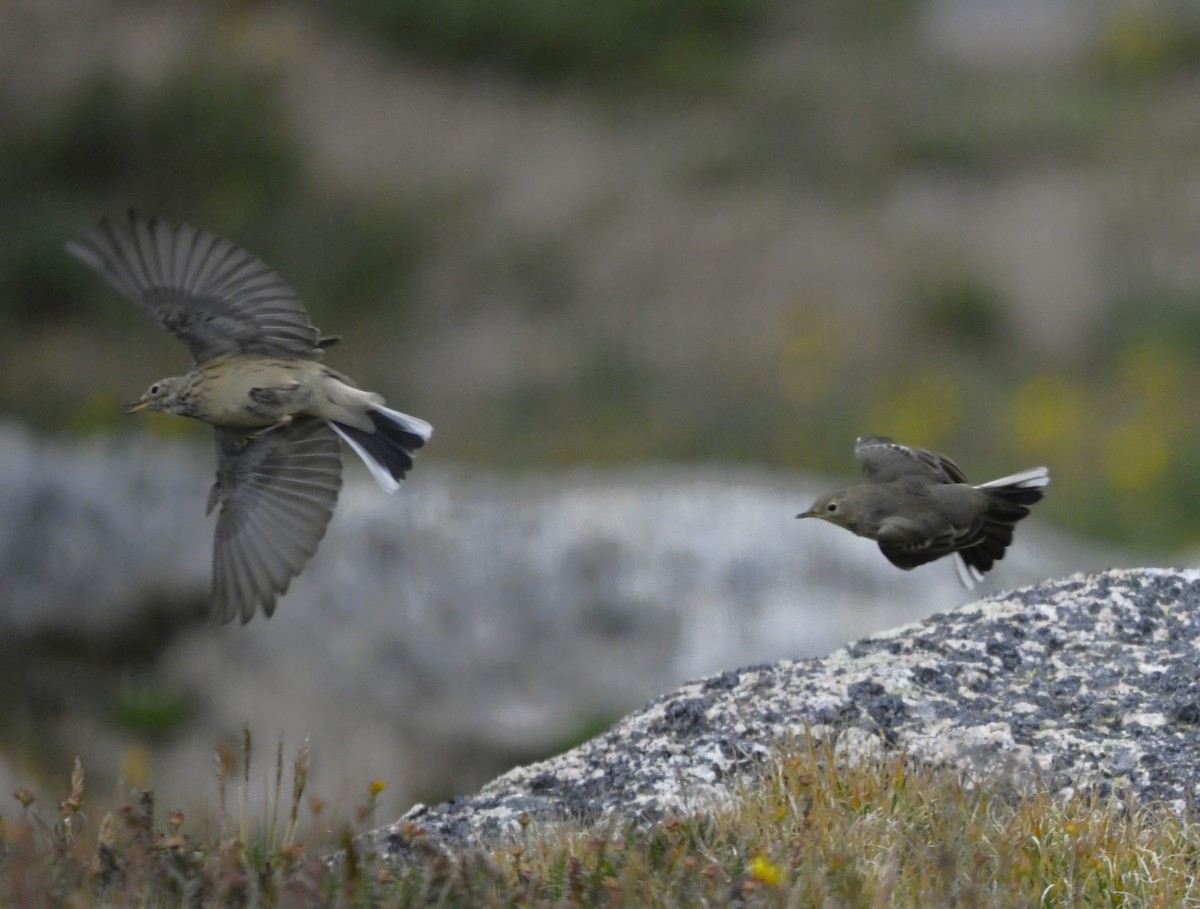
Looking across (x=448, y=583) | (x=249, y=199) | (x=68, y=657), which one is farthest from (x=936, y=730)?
(x=249, y=199)

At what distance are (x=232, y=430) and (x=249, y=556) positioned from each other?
1.64ft

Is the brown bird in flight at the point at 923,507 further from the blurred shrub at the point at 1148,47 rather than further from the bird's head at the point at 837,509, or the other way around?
the blurred shrub at the point at 1148,47

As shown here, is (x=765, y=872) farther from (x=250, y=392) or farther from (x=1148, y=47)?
(x=1148, y=47)

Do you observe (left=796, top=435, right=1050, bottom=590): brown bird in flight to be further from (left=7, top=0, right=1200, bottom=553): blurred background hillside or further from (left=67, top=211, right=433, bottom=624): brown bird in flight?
(left=7, top=0, right=1200, bottom=553): blurred background hillside

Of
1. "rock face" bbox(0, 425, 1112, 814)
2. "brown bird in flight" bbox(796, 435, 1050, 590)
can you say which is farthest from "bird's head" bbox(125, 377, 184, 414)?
"rock face" bbox(0, 425, 1112, 814)

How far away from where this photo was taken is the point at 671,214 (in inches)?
830

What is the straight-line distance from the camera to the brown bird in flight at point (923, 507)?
5.71 metres

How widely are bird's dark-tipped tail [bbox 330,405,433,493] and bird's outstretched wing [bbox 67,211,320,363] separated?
0.40 metres

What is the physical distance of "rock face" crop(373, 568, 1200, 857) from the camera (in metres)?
4.86

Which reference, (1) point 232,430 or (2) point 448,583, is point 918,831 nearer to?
(1) point 232,430

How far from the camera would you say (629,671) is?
11.1m

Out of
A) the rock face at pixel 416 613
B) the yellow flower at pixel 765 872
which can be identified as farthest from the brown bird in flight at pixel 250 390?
the rock face at pixel 416 613

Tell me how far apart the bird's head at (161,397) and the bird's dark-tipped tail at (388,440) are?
0.56m

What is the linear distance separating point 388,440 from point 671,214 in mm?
15480
